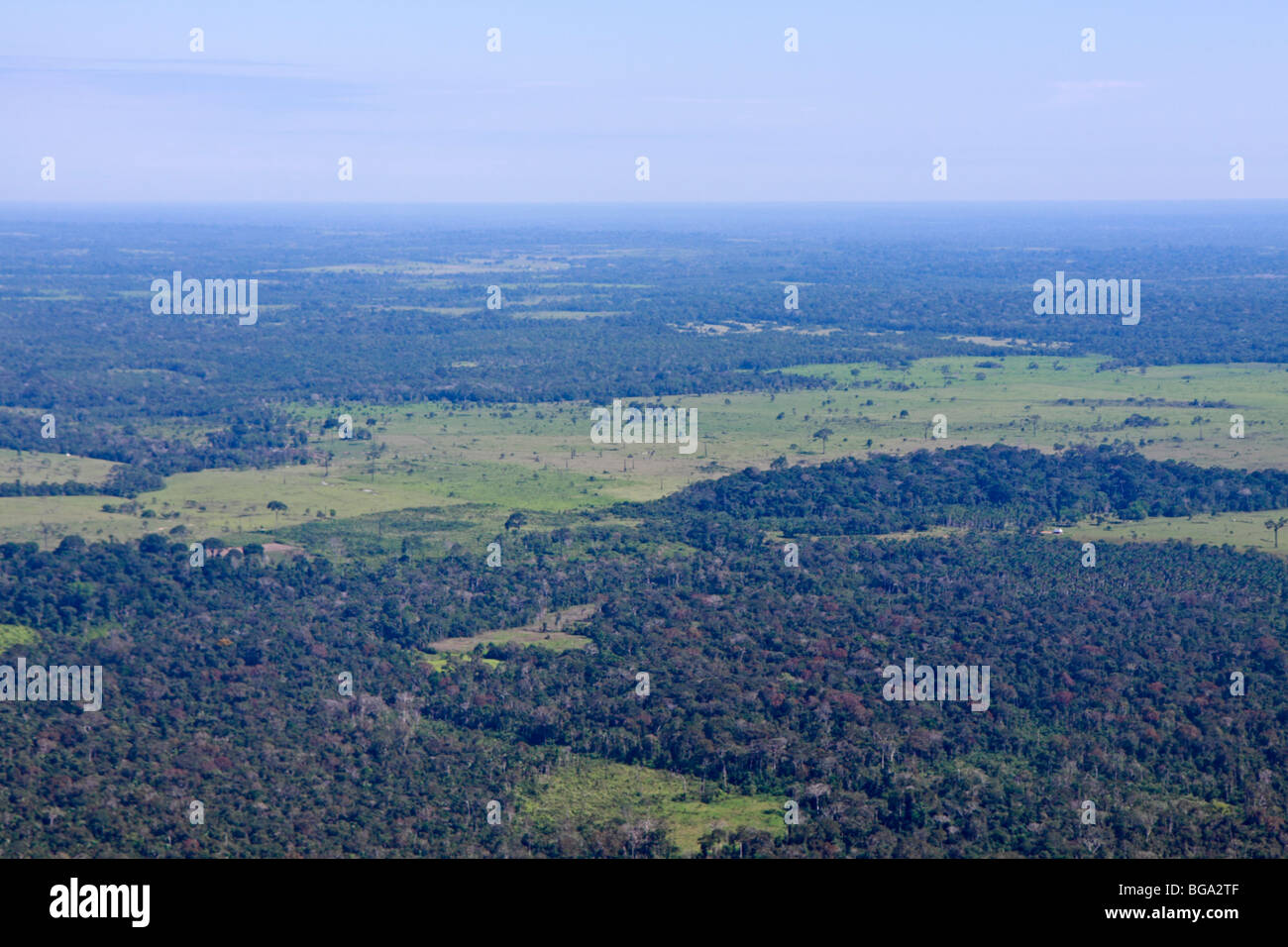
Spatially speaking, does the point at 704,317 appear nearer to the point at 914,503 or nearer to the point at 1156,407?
the point at 1156,407

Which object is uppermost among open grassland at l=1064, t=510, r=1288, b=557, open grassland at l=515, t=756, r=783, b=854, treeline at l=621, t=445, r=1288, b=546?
treeline at l=621, t=445, r=1288, b=546

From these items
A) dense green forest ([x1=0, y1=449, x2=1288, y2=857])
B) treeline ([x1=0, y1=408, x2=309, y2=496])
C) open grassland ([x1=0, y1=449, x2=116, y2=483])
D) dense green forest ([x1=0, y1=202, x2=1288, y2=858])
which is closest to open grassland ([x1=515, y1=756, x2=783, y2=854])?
dense green forest ([x1=0, y1=202, x2=1288, y2=858])

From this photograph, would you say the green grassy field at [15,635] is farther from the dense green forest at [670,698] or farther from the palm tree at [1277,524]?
Answer: the palm tree at [1277,524]

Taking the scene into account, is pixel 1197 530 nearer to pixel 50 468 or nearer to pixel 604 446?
pixel 604 446

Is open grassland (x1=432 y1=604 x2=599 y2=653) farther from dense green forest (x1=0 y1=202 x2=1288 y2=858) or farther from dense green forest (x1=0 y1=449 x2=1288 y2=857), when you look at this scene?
dense green forest (x1=0 y1=449 x2=1288 y2=857)

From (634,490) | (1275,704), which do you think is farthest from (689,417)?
(1275,704)

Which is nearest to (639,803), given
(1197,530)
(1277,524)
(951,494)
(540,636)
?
(540,636)

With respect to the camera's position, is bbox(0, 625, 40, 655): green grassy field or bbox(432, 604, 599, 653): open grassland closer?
bbox(0, 625, 40, 655): green grassy field

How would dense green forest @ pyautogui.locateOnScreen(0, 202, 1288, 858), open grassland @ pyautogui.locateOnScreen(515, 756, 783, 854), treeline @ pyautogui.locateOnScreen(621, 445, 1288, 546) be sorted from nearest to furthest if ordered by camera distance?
open grassland @ pyautogui.locateOnScreen(515, 756, 783, 854) < dense green forest @ pyautogui.locateOnScreen(0, 202, 1288, 858) < treeline @ pyautogui.locateOnScreen(621, 445, 1288, 546)
